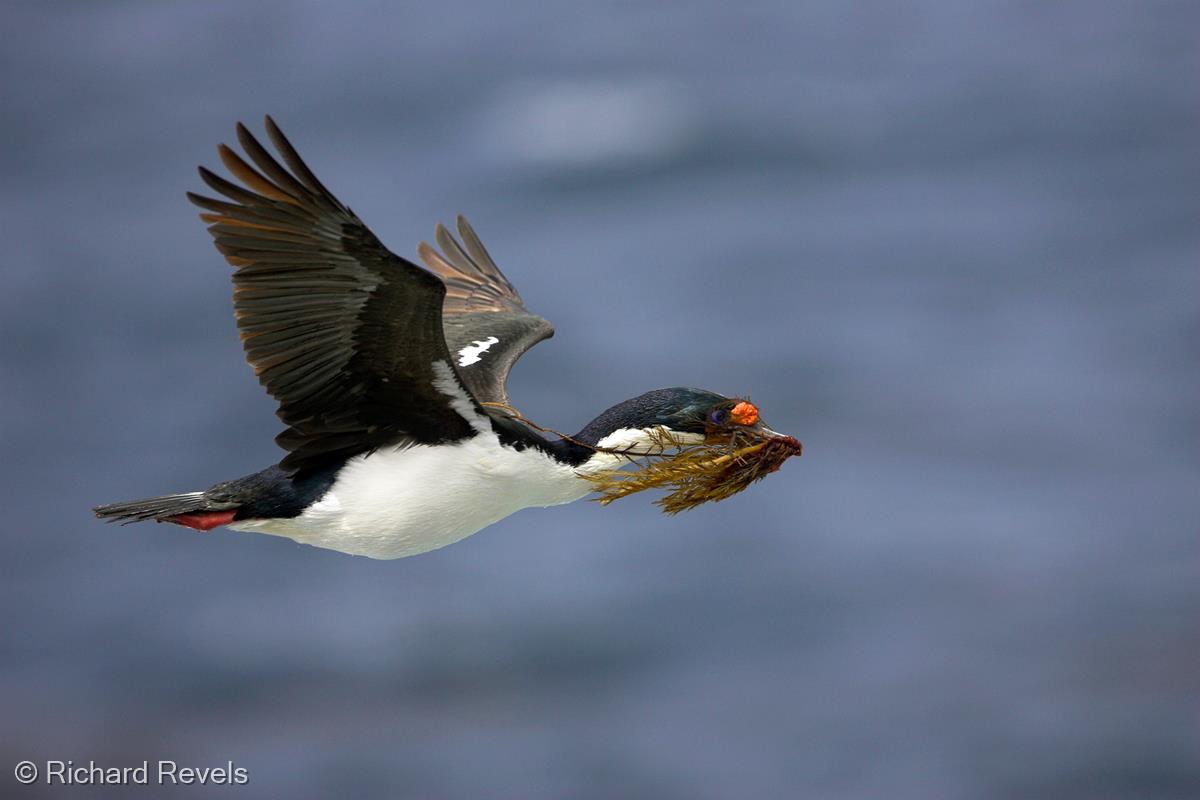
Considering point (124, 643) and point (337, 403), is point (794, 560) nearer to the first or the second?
point (124, 643)

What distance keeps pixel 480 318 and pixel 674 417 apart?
14.7 feet

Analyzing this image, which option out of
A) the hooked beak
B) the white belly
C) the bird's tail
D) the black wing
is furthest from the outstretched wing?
the hooked beak

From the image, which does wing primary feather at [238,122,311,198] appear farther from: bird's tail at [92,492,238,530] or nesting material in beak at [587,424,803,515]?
nesting material in beak at [587,424,803,515]

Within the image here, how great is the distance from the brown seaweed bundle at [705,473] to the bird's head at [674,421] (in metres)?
0.17

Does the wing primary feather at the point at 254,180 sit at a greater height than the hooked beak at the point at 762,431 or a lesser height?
greater

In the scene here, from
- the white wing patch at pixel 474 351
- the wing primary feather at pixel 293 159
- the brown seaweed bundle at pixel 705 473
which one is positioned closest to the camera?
the wing primary feather at pixel 293 159

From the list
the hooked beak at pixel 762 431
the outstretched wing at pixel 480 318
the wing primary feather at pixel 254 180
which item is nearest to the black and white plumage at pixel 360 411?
the wing primary feather at pixel 254 180

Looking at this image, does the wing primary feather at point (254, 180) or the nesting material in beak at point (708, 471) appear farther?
the nesting material in beak at point (708, 471)

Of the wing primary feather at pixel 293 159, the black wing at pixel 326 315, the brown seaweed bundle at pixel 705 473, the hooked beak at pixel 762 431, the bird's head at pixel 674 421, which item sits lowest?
the brown seaweed bundle at pixel 705 473

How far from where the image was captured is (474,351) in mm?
15883

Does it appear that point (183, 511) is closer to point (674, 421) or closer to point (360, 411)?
point (360, 411)

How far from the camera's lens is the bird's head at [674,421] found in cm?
1268

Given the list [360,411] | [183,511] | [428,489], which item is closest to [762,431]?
[428,489]

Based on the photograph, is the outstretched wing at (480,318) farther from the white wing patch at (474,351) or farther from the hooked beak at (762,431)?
the hooked beak at (762,431)
